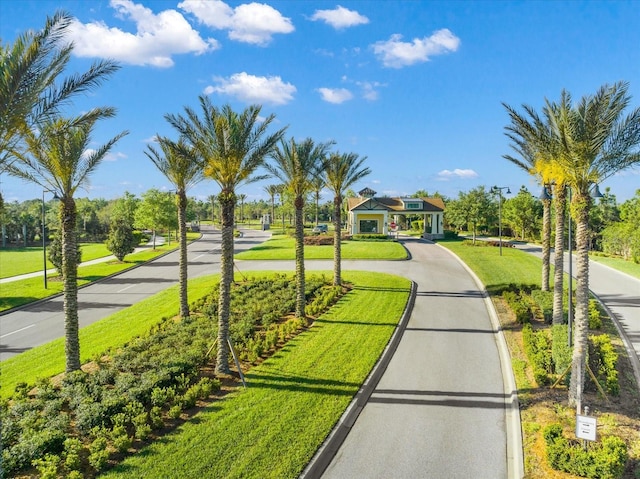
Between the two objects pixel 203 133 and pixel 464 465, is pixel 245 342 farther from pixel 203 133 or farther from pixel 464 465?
pixel 464 465

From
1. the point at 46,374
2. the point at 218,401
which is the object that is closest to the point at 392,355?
the point at 218,401

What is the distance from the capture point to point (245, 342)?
1565 centimetres

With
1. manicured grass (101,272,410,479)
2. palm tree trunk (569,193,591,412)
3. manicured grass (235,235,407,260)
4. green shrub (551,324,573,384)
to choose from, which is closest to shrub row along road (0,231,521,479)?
manicured grass (101,272,410,479)

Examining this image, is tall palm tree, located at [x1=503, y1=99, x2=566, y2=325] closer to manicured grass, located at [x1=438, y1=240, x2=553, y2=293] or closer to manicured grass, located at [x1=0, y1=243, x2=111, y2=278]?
manicured grass, located at [x1=438, y1=240, x2=553, y2=293]

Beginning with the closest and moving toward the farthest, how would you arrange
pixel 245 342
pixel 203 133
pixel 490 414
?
pixel 490 414, pixel 203 133, pixel 245 342

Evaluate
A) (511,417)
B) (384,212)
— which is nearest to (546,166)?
(511,417)

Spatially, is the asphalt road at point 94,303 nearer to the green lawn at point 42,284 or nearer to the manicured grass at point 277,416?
the green lawn at point 42,284

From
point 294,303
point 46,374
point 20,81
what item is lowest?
point 46,374

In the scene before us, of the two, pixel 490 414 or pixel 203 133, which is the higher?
pixel 203 133

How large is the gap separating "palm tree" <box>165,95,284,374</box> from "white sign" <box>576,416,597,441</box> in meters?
9.53

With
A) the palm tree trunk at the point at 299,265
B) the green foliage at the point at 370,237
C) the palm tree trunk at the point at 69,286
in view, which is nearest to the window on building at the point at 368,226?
the green foliage at the point at 370,237

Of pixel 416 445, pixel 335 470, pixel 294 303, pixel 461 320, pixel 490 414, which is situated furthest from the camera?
pixel 294 303

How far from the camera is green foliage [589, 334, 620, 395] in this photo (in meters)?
11.5

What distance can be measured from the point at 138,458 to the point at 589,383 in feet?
39.6
